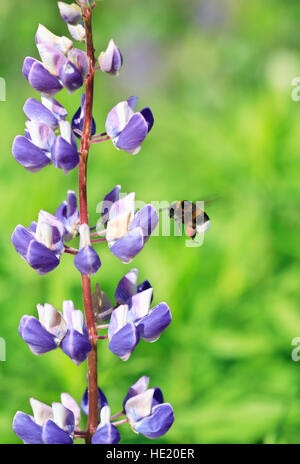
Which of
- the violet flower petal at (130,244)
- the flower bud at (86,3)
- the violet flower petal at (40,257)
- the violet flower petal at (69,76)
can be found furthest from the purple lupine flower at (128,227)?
the flower bud at (86,3)

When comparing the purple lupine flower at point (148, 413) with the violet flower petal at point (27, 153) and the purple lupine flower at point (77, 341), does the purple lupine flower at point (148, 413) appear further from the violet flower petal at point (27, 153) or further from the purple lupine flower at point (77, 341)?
the violet flower petal at point (27, 153)

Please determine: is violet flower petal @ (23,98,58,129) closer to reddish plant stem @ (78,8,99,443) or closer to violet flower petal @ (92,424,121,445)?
reddish plant stem @ (78,8,99,443)

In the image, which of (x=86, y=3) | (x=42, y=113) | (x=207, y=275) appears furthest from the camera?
(x=207, y=275)

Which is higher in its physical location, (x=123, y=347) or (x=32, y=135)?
(x=32, y=135)

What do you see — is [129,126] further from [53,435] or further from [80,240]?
[53,435]

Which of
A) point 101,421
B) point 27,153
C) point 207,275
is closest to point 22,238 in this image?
point 27,153

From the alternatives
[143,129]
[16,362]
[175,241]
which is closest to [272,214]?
[175,241]

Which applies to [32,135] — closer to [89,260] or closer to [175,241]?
[89,260]
